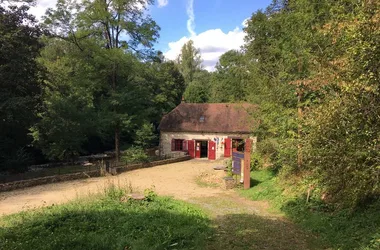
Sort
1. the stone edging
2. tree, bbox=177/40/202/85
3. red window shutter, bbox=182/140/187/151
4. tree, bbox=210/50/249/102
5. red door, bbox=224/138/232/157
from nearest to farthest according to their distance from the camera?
the stone edging
red door, bbox=224/138/232/157
red window shutter, bbox=182/140/187/151
tree, bbox=210/50/249/102
tree, bbox=177/40/202/85

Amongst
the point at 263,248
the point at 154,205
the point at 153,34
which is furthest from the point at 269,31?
the point at 263,248

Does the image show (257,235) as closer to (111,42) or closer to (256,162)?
(256,162)

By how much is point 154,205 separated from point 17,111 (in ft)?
33.6

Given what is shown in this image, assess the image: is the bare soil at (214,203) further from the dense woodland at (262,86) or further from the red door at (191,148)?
the red door at (191,148)

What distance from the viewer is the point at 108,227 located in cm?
A: 748

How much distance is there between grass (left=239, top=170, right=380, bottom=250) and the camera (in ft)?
20.9

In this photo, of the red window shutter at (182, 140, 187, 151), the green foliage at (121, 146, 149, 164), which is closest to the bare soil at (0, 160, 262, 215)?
the green foliage at (121, 146, 149, 164)

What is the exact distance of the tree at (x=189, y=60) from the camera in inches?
1909

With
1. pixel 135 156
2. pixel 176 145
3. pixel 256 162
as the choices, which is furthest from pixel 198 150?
pixel 256 162

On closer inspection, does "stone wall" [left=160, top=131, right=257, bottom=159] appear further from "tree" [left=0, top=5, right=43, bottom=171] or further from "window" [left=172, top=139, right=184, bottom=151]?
"tree" [left=0, top=5, right=43, bottom=171]

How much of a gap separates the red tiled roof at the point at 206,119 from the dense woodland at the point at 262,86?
12.0 ft

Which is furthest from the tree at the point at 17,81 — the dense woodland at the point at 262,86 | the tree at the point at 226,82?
the tree at the point at 226,82

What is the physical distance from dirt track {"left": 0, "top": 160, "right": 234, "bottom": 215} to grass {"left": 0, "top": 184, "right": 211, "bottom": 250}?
233 centimetres

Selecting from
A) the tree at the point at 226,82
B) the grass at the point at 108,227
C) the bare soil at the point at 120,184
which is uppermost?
the tree at the point at 226,82
